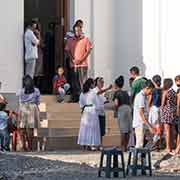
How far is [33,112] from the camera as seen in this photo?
18.7 m

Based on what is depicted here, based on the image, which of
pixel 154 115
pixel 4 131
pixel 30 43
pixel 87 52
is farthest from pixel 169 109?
pixel 30 43

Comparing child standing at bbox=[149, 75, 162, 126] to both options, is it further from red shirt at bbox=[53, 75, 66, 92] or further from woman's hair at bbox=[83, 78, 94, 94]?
red shirt at bbox=[53, 75, 66, 92]

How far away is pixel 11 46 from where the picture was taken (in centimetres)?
2088

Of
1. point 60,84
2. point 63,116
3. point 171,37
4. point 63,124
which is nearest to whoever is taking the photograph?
point 63,124

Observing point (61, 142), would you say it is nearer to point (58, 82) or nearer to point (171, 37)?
point (58, 82)

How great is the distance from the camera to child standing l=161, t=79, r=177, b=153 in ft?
57.4

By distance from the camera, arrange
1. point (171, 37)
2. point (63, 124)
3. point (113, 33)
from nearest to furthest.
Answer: point (63, 124)
point (171, 37)
point (113, 33)

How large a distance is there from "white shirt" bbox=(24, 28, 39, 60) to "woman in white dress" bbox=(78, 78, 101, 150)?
256 centimetres

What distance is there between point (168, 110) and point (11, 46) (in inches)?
205

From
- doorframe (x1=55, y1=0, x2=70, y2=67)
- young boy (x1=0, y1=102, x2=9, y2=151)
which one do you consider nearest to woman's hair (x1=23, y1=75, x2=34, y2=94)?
young boy (x1=0, y1=102, x2=9, y2=151)

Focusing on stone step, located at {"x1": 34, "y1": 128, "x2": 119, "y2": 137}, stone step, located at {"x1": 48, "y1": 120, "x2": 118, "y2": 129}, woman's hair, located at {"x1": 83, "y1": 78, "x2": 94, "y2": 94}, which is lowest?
stone step, located at {"x1": 34, "y1": 128, "x2": 119, "y2": 137}

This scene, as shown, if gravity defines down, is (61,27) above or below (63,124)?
above

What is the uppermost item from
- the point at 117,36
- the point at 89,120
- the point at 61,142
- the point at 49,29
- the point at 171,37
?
the point at 49,29

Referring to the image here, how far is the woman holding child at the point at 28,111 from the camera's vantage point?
732 inches
